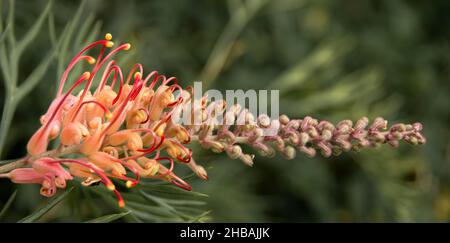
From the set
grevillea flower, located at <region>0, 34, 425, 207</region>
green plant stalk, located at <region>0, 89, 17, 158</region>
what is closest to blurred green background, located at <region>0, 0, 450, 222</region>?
green plant stalk, located at <region>0, 89, 17, 158</region>

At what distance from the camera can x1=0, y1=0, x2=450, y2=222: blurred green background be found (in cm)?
222

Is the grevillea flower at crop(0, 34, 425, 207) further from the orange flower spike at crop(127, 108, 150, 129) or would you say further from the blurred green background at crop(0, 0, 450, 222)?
the blurred green background at crop(0, 0, 450, 222)

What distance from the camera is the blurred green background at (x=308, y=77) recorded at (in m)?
2.22

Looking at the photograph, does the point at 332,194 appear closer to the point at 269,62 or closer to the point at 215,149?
the point at 269,62

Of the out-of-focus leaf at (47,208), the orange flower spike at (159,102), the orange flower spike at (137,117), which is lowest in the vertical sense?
the out-of-focus leaf at (47,208)

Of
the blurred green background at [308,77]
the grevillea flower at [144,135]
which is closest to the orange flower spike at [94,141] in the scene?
the grevillea flower at [144,135]

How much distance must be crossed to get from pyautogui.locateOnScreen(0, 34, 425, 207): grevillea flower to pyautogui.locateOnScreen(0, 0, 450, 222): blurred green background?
2.99 ft

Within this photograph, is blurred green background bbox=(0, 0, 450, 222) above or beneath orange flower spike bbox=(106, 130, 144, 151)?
above

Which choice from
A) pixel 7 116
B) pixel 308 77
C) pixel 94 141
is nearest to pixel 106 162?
pixel 94 141

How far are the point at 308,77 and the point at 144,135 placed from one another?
135 centimetres

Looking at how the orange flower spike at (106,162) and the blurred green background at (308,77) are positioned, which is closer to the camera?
the orange flower spike at (106,162)

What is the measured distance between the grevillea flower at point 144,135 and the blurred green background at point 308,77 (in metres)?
0.91

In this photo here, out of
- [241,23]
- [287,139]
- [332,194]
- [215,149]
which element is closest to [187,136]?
[215,149]

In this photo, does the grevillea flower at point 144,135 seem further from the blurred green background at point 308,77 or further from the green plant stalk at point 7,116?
the blurred green background at point 308,77
